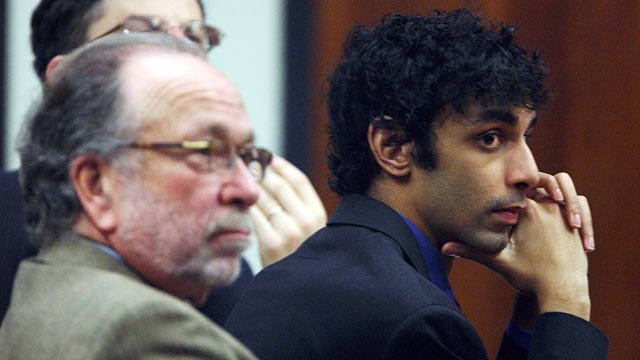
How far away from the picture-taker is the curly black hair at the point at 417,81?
2318 millimetres

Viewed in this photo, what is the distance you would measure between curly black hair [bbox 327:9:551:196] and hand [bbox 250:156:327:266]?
0.08 m

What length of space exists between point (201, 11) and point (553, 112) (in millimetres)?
1147

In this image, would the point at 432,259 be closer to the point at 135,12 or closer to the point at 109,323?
the point at 135,12

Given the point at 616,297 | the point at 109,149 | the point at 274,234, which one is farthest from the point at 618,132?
the point at 109,149

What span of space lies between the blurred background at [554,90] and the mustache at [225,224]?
5.58 ft

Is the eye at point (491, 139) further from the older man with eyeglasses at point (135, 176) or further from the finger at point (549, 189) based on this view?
the older man with eyeglasses at point (135, 176)

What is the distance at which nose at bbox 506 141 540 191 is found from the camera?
2328 mm

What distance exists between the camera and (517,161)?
233 cm

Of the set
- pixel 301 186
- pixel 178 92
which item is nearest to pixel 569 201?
pixel 301 186

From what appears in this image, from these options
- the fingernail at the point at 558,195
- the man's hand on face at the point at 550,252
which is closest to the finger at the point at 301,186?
the man's hand on face at the point at 550,252

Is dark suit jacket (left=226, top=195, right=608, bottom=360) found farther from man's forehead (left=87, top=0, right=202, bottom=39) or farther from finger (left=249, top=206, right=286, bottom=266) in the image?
man's forehead (left=87, top=0, right=202, bottom=39)

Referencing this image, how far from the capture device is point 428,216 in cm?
232

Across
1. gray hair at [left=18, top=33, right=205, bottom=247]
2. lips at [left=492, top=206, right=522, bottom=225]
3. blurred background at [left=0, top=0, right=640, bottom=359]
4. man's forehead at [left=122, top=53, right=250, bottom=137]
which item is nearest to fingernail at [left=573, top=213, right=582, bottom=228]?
lips at [left=492, top=206, right=522, bottom=225]

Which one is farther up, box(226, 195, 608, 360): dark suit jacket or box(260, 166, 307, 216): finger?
box(260, 166, 307, 216): finger
